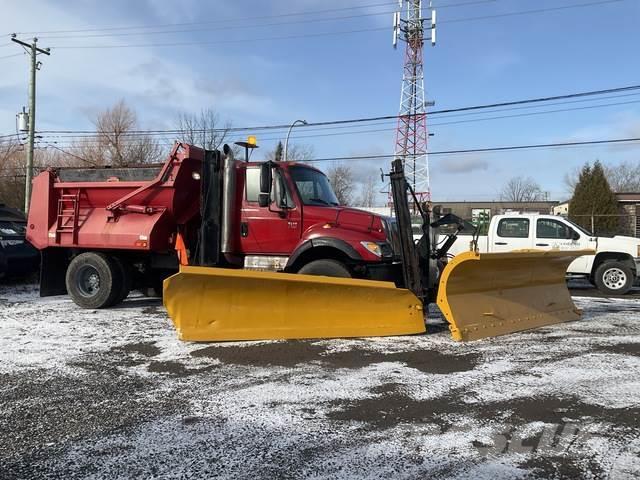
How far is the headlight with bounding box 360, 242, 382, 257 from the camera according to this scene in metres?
7.26

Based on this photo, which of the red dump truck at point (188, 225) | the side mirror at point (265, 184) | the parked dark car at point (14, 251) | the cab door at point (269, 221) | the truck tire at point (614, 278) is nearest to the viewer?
the red dump truck at point (188, 225)

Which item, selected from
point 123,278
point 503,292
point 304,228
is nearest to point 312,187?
point 304,228

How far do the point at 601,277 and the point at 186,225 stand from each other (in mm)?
9826

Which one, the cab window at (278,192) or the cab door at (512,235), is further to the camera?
the cab door at (512,235)

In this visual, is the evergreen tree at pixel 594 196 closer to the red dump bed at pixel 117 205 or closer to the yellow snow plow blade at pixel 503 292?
the yellow snow plow blade at pixel 503 292

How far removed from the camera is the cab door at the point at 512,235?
13062 millimetres

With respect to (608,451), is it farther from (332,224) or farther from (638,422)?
(332,224)

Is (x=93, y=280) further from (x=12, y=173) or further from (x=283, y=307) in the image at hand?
(x=12, y=173)

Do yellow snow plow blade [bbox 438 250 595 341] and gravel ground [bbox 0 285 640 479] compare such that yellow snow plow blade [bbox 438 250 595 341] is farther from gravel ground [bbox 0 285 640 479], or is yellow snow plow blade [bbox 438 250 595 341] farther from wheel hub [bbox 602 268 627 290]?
wheel hub [bbox 602 268 627 290]

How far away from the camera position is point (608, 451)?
3572 mm

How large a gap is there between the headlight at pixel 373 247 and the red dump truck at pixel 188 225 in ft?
0.05

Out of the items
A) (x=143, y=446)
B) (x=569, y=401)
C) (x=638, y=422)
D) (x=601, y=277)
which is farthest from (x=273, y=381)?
(x=601, y=277)

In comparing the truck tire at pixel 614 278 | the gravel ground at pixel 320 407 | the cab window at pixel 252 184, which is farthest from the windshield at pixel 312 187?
the truck tire at pixel 614 278

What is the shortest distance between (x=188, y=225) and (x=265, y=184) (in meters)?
1.87
